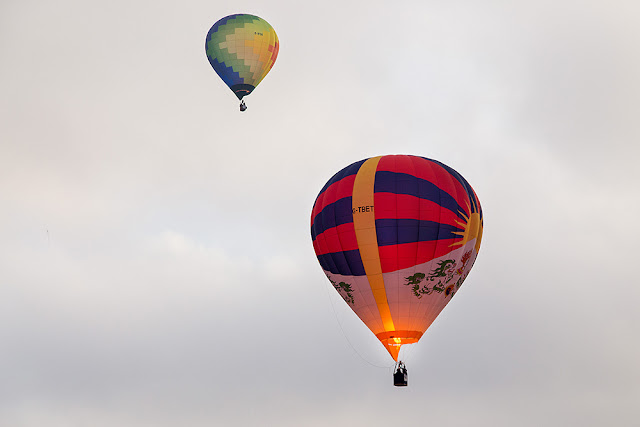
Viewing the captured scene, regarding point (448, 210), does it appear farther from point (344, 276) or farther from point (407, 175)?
point (344, 276)

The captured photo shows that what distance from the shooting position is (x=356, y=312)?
39438 millimetres

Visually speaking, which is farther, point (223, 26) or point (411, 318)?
point (223, 26)

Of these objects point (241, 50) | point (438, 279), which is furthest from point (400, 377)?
point (241, 50)

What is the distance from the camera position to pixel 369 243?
125 feet

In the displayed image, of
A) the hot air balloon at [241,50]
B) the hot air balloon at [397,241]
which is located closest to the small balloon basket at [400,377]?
the hot air balloon at [397,241]

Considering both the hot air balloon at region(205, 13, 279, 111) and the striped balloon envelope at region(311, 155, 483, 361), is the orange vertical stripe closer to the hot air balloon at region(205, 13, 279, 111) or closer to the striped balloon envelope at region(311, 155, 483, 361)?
the striped balloon envelope at region(311, 155, 483, 361)

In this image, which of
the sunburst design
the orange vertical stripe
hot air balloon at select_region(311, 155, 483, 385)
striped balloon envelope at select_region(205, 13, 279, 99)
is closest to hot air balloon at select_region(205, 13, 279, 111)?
striped balloon envelope at select_region(205, 13, 279, 99)

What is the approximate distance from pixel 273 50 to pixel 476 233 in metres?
15.9

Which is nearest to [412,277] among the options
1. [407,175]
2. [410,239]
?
[410,239]

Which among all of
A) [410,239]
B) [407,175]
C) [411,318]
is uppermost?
[407,175]

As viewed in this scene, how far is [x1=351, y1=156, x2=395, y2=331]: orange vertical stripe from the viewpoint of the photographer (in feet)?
125

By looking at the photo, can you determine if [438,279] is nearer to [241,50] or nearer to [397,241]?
[397,241]

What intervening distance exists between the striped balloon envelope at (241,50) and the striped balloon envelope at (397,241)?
1246cm

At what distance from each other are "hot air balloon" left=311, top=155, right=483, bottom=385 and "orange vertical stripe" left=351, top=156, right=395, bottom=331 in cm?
4
